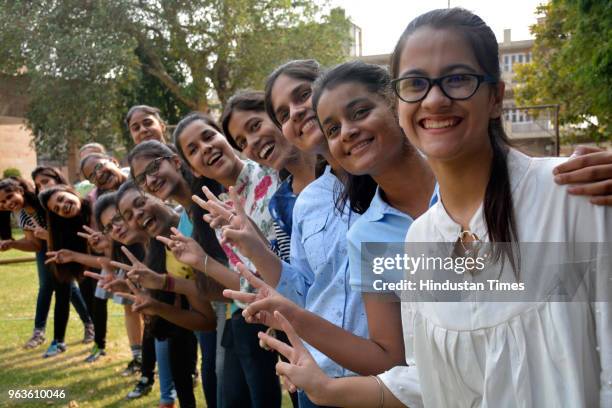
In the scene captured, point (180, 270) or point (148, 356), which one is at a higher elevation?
point (180, 270)

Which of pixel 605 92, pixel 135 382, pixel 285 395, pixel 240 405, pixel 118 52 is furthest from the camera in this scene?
pixel 118 52

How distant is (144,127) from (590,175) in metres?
4.29

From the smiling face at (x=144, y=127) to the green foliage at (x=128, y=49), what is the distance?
46.7 feet

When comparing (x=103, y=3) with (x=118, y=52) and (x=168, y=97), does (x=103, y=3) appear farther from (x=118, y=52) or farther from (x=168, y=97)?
(x=168, y=97)

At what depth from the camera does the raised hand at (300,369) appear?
5.04ft

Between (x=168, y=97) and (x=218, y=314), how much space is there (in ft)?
72.9

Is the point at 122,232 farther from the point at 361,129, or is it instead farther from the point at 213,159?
the point at 361,129

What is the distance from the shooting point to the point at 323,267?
1973 millimetres

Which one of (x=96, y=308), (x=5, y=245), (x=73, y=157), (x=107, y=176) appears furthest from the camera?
(x=73, y=157)

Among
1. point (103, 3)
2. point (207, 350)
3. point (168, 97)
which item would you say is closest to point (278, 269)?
point (207, 350)

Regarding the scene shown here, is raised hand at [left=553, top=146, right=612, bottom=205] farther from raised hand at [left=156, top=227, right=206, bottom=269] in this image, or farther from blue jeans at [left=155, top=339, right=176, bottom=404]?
blue jeans at [left=155, top=339, right=176, bottom=404]

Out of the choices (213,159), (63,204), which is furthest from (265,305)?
(63,204)

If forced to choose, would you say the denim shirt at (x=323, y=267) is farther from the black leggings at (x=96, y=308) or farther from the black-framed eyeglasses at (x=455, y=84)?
the black leggings at (x=96, y=308)

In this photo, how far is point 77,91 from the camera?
1916 cm
